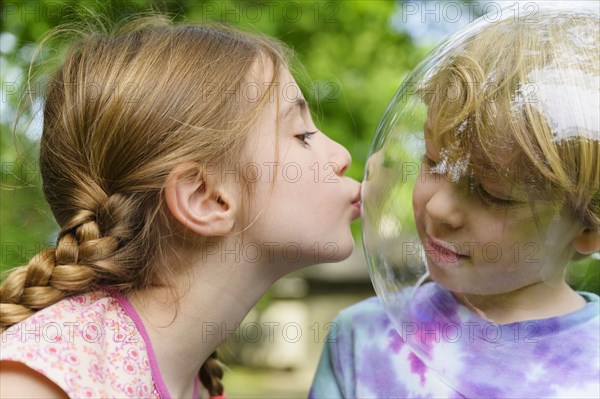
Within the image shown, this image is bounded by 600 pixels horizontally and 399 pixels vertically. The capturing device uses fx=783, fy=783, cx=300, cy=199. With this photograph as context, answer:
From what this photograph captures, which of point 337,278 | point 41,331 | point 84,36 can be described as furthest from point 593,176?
point 337,278

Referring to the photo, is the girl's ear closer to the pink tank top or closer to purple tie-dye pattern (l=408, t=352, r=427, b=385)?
purple tie-dye pattern (l=408, t=352, r=427, b=385)

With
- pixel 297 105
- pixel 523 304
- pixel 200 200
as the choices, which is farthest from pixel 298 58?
pixel 523 304

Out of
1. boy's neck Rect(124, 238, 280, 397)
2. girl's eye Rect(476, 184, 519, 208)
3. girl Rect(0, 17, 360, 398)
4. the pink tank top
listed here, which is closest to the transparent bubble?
girl's eye Rect(476, 184, 519, 208)

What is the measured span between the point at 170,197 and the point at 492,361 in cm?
82

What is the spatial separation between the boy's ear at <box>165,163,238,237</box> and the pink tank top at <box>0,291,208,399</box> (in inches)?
10.0

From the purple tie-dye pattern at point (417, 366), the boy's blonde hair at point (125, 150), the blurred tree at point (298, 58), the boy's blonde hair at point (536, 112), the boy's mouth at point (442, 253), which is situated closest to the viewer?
the boy's blonde hair at point (536, 112)

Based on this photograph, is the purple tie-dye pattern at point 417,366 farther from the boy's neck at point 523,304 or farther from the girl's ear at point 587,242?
the girl's ear at point 587,242

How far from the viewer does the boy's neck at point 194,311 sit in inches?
73.7

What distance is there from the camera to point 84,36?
6.79 feet

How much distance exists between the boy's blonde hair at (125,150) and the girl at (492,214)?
0.41 metres

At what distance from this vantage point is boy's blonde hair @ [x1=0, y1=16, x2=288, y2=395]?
5.87ft

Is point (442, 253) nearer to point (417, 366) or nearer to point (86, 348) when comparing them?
point (417, 366)

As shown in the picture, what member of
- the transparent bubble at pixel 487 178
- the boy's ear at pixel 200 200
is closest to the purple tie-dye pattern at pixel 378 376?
the transparent bubble at pixel 487 178

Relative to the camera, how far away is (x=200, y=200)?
188 centimetres
